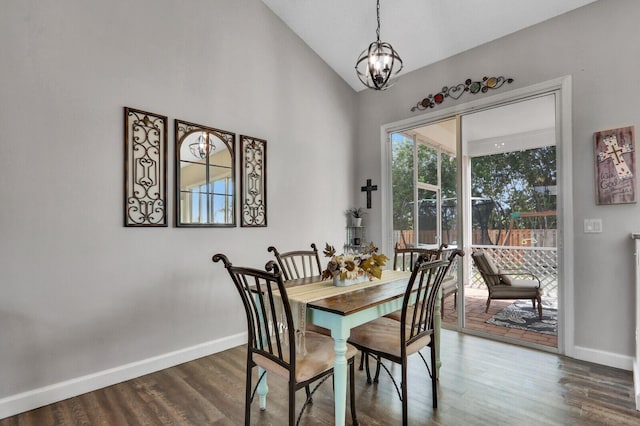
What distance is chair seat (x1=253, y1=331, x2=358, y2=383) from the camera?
1.67 meters

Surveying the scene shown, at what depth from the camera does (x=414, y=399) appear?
7.19 feet

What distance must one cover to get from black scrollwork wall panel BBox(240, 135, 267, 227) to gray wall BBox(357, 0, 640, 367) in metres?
2.47

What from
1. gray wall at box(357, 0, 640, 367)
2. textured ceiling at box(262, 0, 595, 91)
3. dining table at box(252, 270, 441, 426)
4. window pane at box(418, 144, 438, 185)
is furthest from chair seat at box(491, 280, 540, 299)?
textured ceiling at box(262, 0, 595, 91)

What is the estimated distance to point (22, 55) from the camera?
2148 mm

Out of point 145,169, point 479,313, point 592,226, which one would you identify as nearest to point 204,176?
point 145,169

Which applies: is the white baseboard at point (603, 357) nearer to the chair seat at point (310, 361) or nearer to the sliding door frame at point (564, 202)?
the sliding door frame at point (564, 202)

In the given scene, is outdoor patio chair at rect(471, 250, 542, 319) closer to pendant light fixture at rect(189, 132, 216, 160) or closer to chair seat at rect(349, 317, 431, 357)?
chair seat at rect(349, 317, 431, 357)

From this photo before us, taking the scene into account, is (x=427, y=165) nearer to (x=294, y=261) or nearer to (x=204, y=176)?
(x=294, y=261)

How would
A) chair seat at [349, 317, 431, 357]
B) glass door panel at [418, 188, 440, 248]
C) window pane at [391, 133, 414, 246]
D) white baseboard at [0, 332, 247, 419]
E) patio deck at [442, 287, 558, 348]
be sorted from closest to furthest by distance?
chair seat at [349, 317, 431, 357]
white baseboard at [0, 332, 247, 419]
patio deck at [442, 287, 558, 348]
glass door panel at [418, 188, 440, 248]
window pane at [391, 133, 414, 246]

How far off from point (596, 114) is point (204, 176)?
10.7ft

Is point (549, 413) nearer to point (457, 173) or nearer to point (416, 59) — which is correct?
point (457, 173)

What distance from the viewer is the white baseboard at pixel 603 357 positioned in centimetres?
258

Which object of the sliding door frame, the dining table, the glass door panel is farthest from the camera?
the glass door panel

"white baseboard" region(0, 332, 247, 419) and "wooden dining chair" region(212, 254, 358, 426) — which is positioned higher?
"wooden dining chair" region(212, 254, 358, 426)
